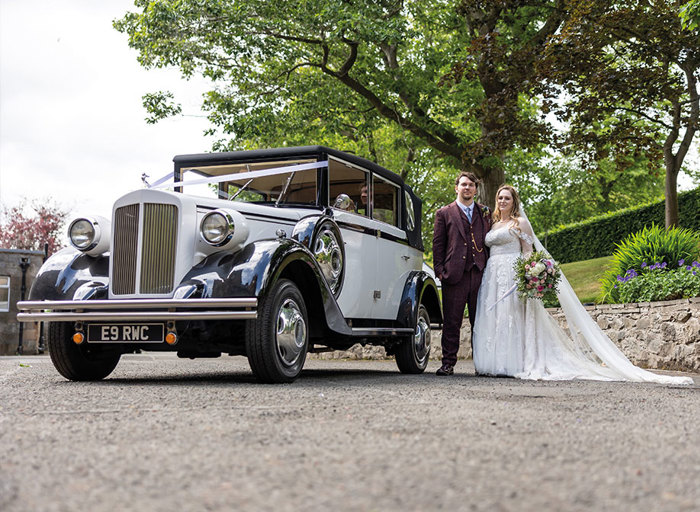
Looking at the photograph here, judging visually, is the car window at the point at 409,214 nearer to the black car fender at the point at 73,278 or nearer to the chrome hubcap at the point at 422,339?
the chrome hubcap at the point at 422,339

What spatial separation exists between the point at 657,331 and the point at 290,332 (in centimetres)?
600

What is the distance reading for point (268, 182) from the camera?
774 cm

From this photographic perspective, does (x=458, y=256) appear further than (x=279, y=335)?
Yes

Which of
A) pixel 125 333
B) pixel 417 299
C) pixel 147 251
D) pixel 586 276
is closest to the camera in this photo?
pixel 125 333

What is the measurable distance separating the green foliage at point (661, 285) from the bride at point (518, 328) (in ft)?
7.19

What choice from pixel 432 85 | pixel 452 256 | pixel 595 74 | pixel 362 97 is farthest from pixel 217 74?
pixel 452 256

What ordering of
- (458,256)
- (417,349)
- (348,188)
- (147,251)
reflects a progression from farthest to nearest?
1. (417,349)
2. (458,256)
3. (348,188)
4. (147,251)

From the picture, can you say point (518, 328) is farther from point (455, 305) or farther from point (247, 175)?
point (247, 175)

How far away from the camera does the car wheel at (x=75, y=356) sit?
6430 millimetres

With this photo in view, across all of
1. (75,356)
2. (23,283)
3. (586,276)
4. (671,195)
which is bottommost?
(75,356)

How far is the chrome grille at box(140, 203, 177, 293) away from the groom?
11.1ft

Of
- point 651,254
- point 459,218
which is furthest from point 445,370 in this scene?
point 651,254

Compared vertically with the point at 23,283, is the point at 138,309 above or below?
below

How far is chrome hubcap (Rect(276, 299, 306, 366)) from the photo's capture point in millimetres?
6047
